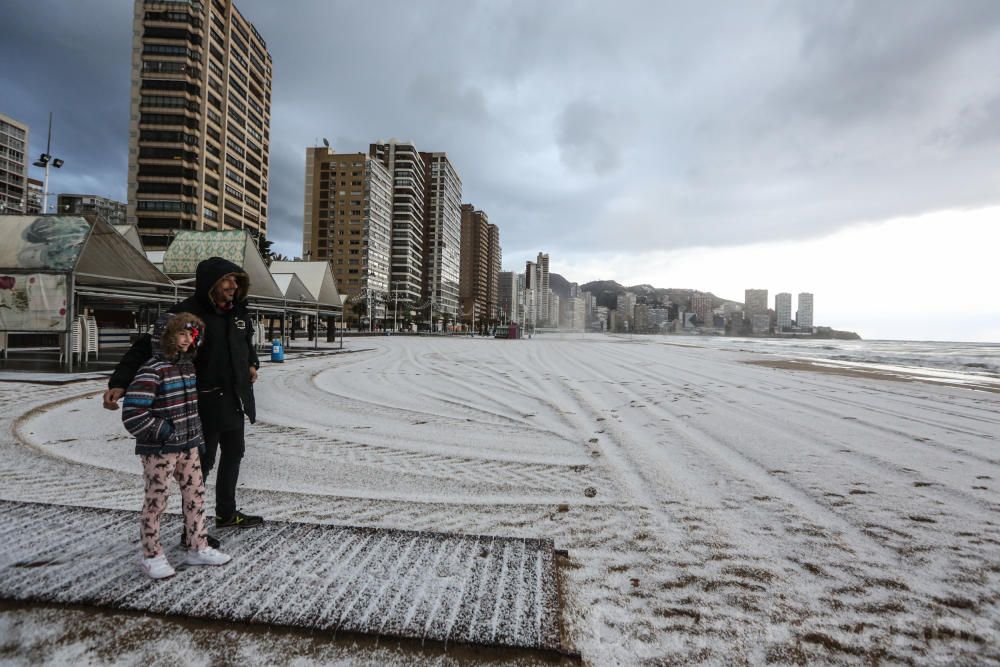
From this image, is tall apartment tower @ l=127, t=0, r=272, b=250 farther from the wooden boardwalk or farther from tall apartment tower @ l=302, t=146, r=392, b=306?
the wooden boardwalk

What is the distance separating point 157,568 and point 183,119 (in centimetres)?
8651

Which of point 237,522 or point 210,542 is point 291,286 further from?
point 210,542

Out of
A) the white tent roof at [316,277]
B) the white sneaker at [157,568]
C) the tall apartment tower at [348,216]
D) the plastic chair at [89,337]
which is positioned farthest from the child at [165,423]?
the tall apartment tower at [348,216]

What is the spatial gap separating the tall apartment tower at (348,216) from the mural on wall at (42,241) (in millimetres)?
107371

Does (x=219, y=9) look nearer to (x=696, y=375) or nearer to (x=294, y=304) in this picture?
(x=294, y=304)

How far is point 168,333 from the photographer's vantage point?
2377mm

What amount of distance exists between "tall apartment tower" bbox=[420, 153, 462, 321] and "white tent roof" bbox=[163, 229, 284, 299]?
132 meters

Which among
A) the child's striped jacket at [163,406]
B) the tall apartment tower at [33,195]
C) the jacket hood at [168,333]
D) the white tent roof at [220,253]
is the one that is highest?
the tall apartment tower at [33,195]

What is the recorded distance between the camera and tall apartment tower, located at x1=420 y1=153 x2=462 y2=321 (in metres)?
156

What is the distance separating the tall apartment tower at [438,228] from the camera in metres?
156

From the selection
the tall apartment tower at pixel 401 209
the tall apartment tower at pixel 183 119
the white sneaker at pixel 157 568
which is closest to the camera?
the white sneaker at pixel 157 568

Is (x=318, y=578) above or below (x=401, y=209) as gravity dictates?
below

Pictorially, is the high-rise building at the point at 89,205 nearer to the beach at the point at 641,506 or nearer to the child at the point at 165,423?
the beach at the point at 641,506

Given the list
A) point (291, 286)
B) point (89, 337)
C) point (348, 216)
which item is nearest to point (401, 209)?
point (348, 216)
